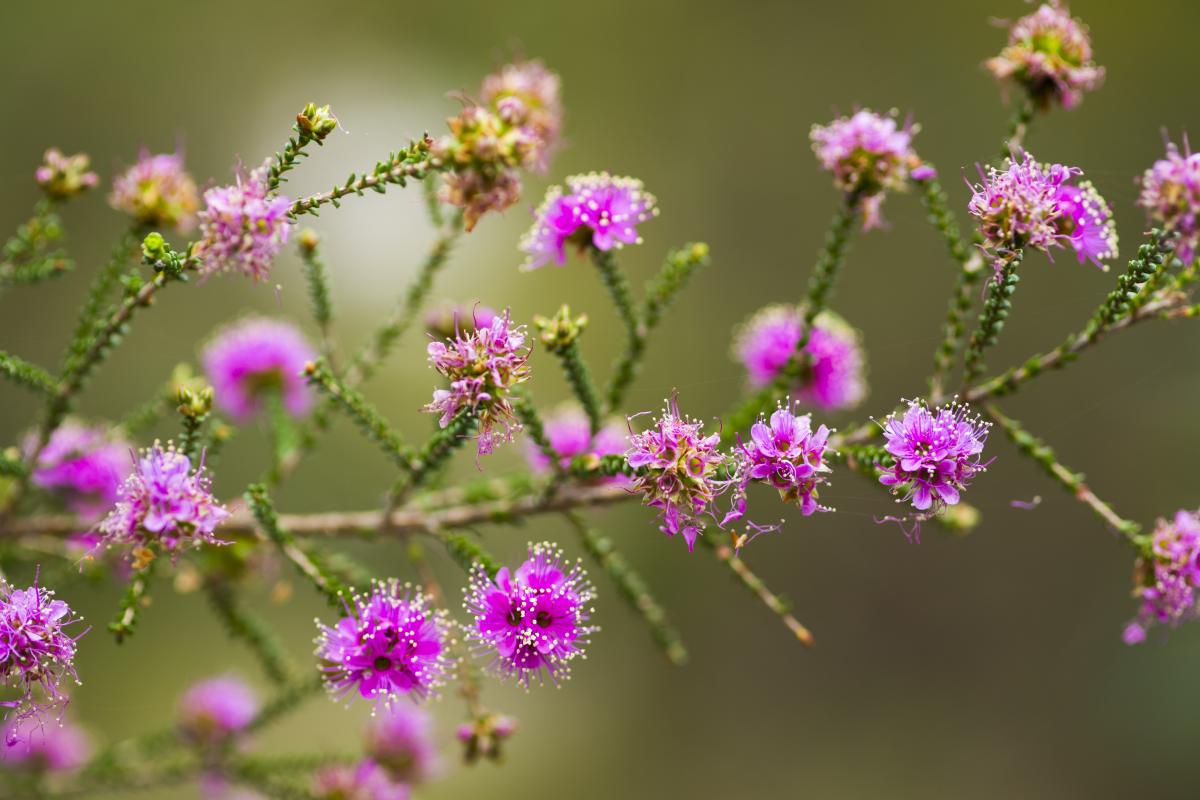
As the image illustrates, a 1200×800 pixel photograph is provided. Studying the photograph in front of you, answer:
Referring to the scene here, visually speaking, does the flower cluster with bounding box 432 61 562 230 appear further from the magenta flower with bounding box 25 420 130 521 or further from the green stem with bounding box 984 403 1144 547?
the magenta flower with bounding box 25 420 130 521

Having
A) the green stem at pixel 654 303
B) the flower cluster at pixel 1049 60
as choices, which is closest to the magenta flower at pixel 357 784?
the green stem at pixel 654 303

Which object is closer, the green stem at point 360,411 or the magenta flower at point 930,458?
the magenta flower at point 930,458

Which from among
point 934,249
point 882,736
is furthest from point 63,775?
point 934,249

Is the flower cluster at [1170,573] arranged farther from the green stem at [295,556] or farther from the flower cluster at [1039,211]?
the green stem at [295,556]

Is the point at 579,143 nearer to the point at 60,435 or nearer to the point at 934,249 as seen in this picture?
the point at 934,249

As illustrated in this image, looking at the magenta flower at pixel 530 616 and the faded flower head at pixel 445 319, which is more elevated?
the faded flower head at pixel 445 319

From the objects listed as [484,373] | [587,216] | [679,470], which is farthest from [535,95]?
[679,470]

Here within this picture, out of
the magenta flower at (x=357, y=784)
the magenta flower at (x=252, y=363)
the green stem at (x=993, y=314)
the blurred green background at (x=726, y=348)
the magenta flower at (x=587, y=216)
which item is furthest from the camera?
the blurred green background at (x=726, y=348)

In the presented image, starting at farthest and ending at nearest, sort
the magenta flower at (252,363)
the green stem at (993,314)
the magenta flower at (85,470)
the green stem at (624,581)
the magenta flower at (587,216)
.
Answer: the magenta flower at (252,363)
the magenta flower at (85,470)
the green stem at (624,581)
the magenta flower at (587,216)
the green stem at (993,314)
